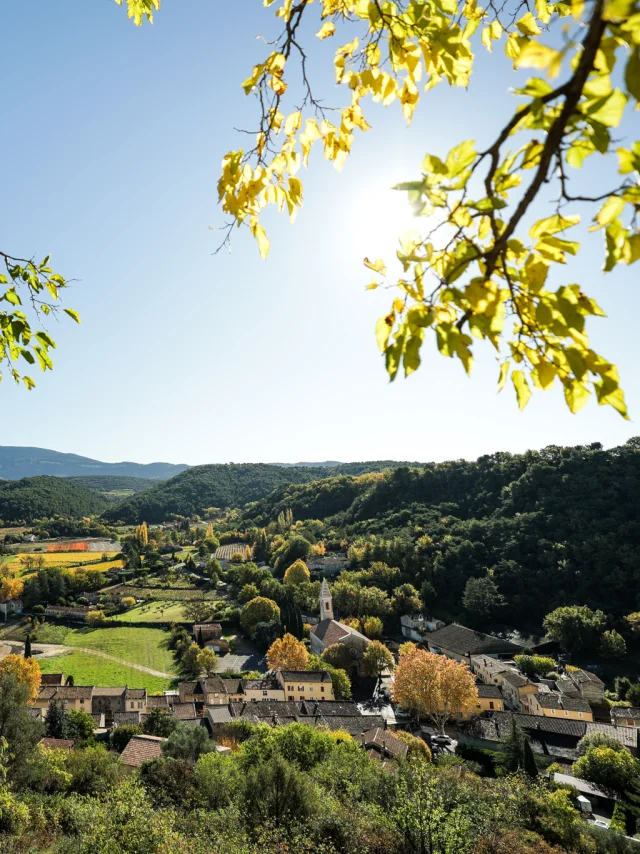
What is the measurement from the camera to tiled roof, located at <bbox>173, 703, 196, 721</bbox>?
27717mm

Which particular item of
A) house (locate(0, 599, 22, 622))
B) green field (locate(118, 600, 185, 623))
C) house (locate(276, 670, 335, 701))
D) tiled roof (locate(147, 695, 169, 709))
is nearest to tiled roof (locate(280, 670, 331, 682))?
house (locate(276, 670, 335, 701))

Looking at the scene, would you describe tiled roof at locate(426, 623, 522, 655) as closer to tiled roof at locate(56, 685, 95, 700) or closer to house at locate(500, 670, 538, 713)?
house at locate(500, 670, 538, 713)

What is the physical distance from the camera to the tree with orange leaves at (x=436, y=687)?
92.8 feet

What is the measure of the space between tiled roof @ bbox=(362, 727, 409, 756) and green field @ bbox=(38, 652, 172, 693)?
2126cm

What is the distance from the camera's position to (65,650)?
47.9 meters

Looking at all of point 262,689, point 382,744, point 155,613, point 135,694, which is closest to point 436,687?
point 382,744

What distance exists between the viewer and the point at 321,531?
296 ft

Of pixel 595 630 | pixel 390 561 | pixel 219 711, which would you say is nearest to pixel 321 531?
pixel 390 561

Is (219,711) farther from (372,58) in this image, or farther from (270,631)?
(372,58)

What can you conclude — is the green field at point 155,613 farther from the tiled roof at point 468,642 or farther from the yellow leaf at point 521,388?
the yellow leaf at point 521,388

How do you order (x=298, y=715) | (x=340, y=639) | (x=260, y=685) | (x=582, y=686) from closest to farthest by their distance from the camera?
1. (x=298, y=715)
2. (x=582, y=686)
3. (x=260, y=685)
4. (x=340, y=639)

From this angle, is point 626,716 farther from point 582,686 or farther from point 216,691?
point 216,691

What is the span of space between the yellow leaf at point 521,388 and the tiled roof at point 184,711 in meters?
30.9

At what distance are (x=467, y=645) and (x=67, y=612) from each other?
4662 centimetres
